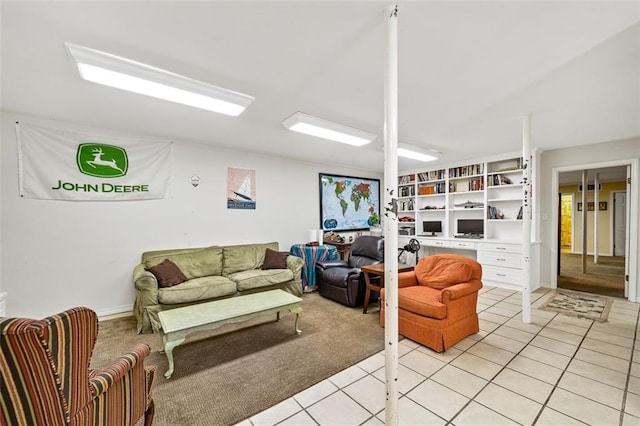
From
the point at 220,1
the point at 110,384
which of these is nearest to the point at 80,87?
the point at 220,1

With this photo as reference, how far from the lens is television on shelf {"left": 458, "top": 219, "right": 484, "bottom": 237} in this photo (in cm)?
524

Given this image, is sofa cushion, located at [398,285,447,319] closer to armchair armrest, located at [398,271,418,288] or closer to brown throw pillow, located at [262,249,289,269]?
armchair armrest, located at [398,271,418,288]

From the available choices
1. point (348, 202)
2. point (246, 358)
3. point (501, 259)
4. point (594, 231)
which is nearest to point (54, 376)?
point (246, 358)

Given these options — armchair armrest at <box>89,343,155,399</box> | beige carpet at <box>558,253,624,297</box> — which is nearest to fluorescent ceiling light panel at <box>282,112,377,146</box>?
armchair armrest at <box>89,343,155,399</box>

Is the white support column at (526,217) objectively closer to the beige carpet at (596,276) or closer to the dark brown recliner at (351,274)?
the dark brown recliner at (351,274)

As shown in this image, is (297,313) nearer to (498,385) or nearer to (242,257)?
(242,257)

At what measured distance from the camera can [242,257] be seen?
4133 mm

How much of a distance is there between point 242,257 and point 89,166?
2298 millimetres

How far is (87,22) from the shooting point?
1.56 m

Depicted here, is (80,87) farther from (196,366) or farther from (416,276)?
Answer: (416,276)

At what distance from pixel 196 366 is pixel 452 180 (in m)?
5.77

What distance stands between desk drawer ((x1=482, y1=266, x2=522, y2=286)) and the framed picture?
8.22 feet

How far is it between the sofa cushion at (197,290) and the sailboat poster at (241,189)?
1408 millimetres

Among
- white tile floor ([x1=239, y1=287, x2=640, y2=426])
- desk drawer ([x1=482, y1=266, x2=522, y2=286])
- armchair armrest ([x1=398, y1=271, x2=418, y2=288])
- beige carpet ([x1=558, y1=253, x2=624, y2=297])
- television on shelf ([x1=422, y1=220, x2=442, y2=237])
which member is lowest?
beige carpet ([x1=558, y1=253, x2=624, y2=297])
